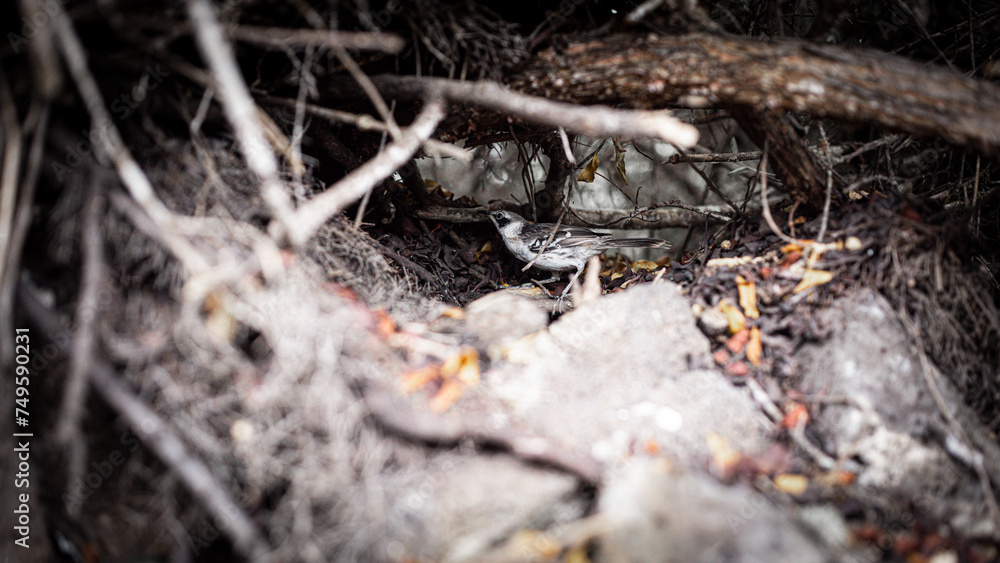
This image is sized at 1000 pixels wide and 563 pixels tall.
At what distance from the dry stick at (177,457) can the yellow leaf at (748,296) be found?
7.95 feet

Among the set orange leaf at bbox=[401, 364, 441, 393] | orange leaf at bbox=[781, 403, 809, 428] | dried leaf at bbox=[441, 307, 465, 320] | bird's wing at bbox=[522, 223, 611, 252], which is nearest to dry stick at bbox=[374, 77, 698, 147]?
dried leaf at bbox=[441, 307, 465, 320]

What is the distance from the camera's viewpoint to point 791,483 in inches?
78.8

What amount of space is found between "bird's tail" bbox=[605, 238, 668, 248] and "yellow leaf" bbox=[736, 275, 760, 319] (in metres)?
1.84

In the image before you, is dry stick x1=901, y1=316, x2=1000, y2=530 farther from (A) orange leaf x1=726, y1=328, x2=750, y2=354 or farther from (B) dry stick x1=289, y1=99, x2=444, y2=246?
(B) dry stick x1=289, y1=99, x2=444, y2=246

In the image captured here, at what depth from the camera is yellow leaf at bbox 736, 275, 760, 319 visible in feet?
8.67

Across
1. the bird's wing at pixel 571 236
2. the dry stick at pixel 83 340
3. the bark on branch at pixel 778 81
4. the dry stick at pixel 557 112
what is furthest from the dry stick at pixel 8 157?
the bird's wing at pixel 571 236

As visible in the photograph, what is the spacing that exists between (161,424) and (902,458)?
9.68 feet

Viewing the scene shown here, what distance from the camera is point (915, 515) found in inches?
78.4

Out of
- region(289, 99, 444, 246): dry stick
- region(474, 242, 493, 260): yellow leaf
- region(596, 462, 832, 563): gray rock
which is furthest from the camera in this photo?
region(474, 242, 493, 260): yellow leaf

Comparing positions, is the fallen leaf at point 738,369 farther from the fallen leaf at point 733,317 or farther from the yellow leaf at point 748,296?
the yellow leaf at point 748,296

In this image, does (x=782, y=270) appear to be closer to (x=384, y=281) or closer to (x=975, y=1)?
(x=384, y=281)

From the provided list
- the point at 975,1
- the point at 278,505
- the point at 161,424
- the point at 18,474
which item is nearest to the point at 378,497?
the point at 278,505

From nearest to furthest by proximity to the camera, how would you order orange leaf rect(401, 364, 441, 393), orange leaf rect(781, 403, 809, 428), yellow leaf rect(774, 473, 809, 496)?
yellow leaf rect(774, 473, 809, 496) < orange leaf rect(401, 364, 441, 393) < orange leaf rect(781, 403, 809, 428)

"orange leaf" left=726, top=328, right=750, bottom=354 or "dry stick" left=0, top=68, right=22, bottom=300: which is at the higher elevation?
"dry stick" left=0, top=68, right=22, bottom=300
